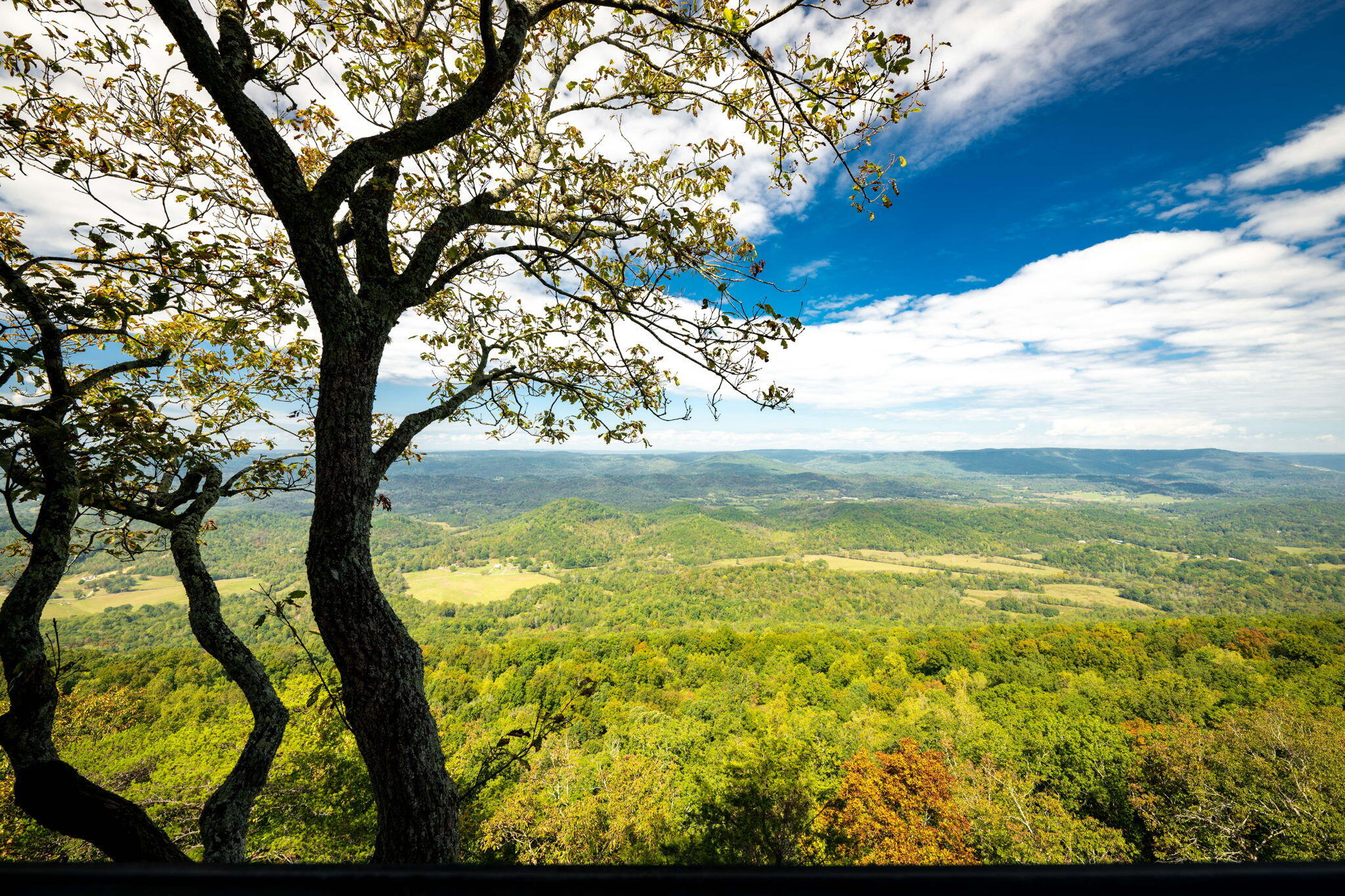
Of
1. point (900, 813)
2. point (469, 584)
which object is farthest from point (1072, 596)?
point (469, 584)

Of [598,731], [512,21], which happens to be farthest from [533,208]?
[598,731]

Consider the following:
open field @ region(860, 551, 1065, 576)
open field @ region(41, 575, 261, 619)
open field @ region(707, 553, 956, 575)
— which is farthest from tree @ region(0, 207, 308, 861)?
open field @ region(860, 551, 1065, 576)

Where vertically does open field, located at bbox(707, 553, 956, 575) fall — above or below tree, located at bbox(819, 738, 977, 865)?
below

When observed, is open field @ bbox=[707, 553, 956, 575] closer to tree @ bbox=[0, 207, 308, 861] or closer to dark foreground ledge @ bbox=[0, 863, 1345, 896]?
tree @ bbox=[0, 207, 308, 861]

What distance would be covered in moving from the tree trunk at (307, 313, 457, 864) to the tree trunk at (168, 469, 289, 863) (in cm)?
154

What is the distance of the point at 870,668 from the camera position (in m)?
36.7

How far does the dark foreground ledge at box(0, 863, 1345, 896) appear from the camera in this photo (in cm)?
70

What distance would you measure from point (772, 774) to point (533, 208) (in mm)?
22786

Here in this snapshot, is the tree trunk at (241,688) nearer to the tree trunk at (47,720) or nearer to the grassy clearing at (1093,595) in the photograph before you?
the tree trunk at (47,720)

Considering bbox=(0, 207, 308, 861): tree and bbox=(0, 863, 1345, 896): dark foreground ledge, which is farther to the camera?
bbox=(0, 207, 308, 861): tree

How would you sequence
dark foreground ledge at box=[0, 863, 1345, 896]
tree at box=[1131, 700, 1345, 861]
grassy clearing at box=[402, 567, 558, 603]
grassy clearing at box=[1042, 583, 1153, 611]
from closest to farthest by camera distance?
dark foreground ledge at box=[0, 863, 1345, 896] < tree at box=[1131, 700, 1345, 861] < grassy clearing at box=[402, 567, 558, 603] < grassy clearing at box=[1042, 583, 1153, 611]

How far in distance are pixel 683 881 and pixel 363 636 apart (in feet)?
9.17

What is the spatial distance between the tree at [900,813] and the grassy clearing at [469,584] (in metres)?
88.1

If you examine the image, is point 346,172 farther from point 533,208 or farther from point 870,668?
point 870,668
